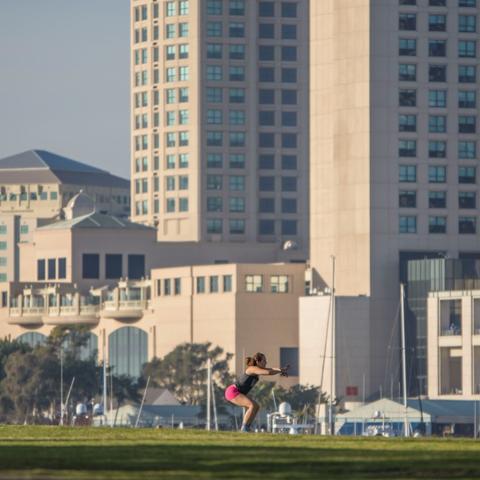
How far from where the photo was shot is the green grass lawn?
1802 inches

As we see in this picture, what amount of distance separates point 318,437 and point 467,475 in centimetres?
1410

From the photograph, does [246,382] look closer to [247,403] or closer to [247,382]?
[247,382]

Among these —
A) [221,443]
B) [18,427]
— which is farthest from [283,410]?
[221,443]

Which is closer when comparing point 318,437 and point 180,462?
point 180,462

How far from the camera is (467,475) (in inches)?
1844

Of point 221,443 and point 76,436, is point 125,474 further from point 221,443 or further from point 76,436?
point 76,436

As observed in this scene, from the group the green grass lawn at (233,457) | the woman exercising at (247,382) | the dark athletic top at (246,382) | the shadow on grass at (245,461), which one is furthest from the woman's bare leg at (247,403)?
the shadow on grass at (245,461)

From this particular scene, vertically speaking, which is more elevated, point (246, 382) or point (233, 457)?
point (246, 382)

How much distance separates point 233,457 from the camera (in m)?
49.7

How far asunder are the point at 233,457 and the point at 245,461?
1.40 meters

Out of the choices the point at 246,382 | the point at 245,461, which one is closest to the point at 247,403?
the point at 246,382

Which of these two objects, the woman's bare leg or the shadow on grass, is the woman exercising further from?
the shadow on grass

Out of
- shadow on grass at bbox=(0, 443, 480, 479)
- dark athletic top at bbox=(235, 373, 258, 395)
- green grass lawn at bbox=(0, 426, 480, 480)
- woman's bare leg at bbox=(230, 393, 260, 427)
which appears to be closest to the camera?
green grass lawn at bbox=(0, 426, 480, 480)

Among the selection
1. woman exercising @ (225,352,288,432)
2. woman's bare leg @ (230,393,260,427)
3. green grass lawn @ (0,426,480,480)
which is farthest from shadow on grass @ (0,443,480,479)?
woman's bare leg @ (230,393,260,427)
